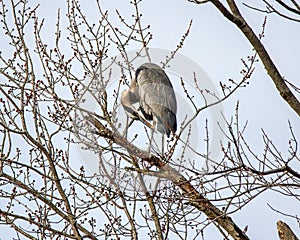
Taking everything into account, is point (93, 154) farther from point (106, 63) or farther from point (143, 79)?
point (143, 79)

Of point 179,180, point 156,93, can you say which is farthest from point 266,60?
point 156,93

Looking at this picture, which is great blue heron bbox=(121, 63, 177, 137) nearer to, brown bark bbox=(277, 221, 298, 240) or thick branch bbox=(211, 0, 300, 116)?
brown bark bbox=(277, 221, 298, 240)

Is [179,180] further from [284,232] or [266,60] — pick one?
[266,60]

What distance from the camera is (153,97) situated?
714 cm

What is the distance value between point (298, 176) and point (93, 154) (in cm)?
244

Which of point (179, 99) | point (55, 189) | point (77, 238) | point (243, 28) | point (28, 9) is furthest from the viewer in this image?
point (179, 99)

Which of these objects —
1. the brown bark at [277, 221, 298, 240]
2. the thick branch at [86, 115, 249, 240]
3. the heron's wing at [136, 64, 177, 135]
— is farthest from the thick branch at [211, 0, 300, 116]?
the heron's wing at [136, 64, 177, 135]

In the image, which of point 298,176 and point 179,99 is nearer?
point 298,176

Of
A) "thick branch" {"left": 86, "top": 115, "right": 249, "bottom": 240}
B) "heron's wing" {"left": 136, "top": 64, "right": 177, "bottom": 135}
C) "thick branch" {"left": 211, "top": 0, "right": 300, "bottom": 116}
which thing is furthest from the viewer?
"heron's wing" {"left": 136, "top": 64, "right": 177, "bottom": 135}

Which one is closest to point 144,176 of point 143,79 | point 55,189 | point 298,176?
point 55,189

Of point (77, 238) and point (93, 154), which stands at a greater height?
point (93, 154)

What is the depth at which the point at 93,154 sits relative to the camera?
5.22 m

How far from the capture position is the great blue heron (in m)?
6.46

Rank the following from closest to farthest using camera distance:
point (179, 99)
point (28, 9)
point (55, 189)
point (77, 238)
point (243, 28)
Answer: point (243, 28), point (77, 238), point (55, 189), point (28, 9), point (179, 99)
